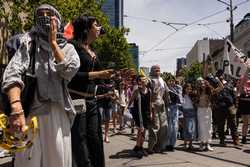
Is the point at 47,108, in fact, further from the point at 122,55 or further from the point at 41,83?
the point at 122,55

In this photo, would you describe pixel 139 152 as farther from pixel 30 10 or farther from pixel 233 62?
pixel 30 10

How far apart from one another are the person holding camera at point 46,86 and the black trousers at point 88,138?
0.94 metres

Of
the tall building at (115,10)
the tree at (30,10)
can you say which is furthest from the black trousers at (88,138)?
the tall building at (115,10)

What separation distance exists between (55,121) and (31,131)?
232 mm

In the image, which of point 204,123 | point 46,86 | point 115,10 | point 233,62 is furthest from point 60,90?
point 115,10

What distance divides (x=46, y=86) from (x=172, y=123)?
7.98m

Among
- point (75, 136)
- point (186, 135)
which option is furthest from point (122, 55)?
point (75, 136)

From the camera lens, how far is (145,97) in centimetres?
1098

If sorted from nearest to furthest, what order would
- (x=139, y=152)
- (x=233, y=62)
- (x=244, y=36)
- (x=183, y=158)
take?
1. (x=183, y=158)
2. (x=139, y=152)
3. (x=233, y=62)
4. (x=244, y=36)

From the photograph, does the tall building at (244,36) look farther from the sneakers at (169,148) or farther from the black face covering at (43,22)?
the black face covering at (43,22)

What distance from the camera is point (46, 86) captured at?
166 inches

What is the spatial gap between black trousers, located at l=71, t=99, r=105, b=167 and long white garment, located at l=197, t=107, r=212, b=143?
6.25 m

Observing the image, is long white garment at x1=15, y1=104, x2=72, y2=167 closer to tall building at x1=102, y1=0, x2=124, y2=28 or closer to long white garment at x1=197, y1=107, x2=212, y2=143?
long white garment at x1=197, y1=107, x2=212, y2=143

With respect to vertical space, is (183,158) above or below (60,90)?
below
